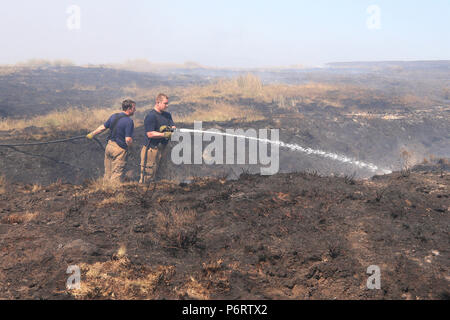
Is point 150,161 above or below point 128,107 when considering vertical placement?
below

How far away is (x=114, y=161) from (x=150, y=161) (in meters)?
0.81

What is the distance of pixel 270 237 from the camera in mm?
4836

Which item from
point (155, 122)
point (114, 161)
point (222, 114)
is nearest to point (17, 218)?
point (114, 161)

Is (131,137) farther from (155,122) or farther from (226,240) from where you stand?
(226,240)

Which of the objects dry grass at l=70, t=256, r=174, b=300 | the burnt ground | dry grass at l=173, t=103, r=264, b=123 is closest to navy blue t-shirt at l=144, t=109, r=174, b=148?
the burnt ground

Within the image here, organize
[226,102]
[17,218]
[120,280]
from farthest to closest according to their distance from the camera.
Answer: [226,102] → [17,218] → [120,280]

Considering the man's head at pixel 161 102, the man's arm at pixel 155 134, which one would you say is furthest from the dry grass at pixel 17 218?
the man's head at pixel 161 102

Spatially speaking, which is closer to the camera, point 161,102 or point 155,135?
point 155,135

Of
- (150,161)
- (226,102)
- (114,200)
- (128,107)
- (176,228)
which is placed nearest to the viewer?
(176,228)

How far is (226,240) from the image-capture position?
4730 mm

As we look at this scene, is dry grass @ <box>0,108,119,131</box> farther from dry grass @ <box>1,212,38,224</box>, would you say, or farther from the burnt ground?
dry grass @ <box>1,212,38,224</box>

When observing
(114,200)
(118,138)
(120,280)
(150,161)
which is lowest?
(120,280)
